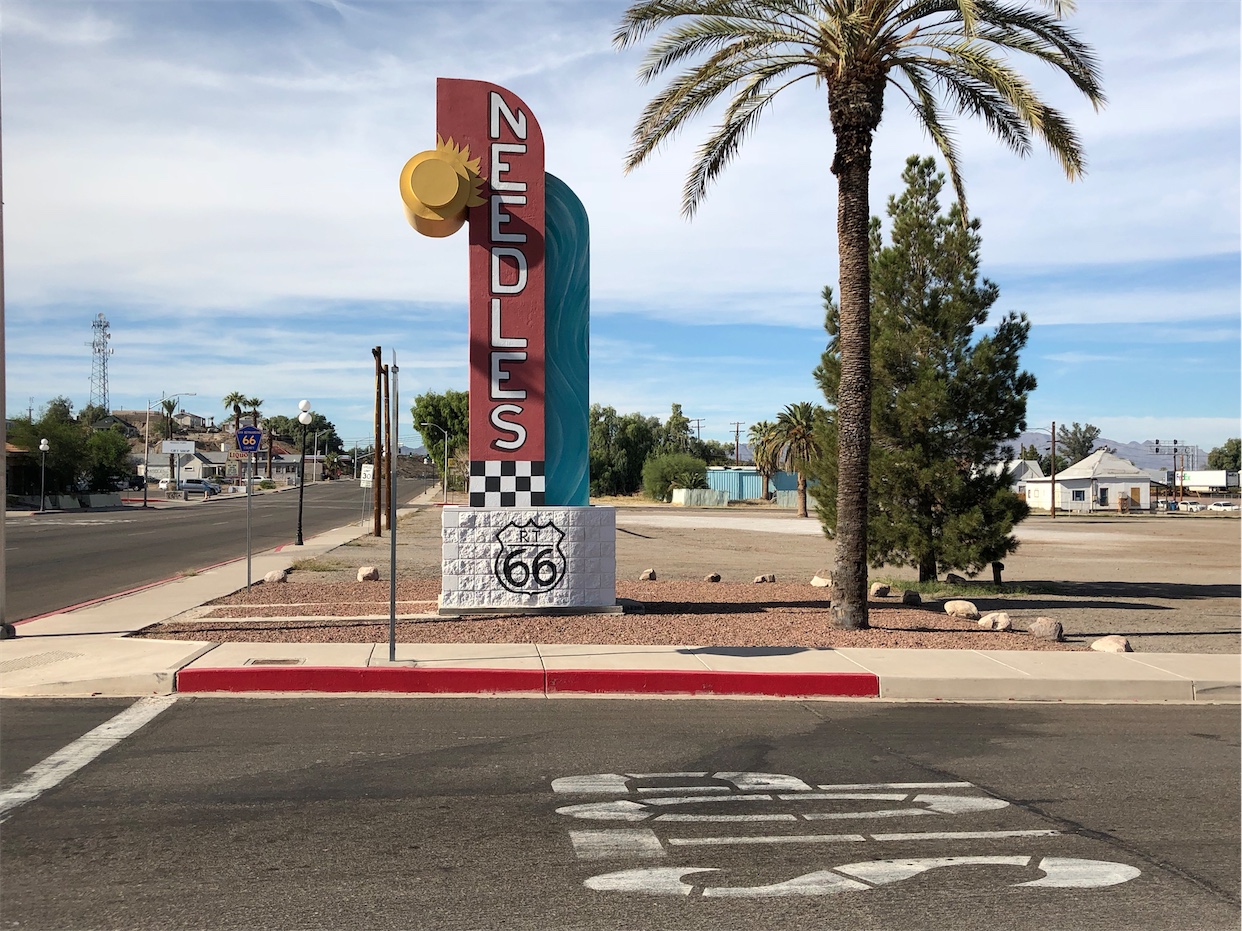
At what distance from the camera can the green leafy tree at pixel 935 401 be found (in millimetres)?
19000

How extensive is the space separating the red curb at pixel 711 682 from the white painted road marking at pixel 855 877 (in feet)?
14.9

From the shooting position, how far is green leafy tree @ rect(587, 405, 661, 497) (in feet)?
322

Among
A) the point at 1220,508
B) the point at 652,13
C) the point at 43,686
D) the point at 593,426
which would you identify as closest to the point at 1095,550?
the point at 652,13

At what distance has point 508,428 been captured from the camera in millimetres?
14141

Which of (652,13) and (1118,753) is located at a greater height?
(652,13)

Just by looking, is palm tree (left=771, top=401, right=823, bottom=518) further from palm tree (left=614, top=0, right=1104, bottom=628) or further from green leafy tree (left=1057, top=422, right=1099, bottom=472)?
green leafy tree (left=1057, top=422, right=1099, bottom=472)

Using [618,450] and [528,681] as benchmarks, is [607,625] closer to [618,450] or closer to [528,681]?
[528,681]

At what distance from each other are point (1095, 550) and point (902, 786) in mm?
31260

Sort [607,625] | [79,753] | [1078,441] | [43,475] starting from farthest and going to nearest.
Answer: [1078,441] < [43,475] < [607,625] < [79,753]

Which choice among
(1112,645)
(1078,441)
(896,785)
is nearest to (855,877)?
(896,785)

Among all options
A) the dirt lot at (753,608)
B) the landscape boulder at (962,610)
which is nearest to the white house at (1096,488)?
the dirt lot at (753,608)

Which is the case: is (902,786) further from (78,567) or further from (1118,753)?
(78,567)

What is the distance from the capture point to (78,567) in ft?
73.1

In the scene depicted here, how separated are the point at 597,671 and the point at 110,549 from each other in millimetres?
22826
